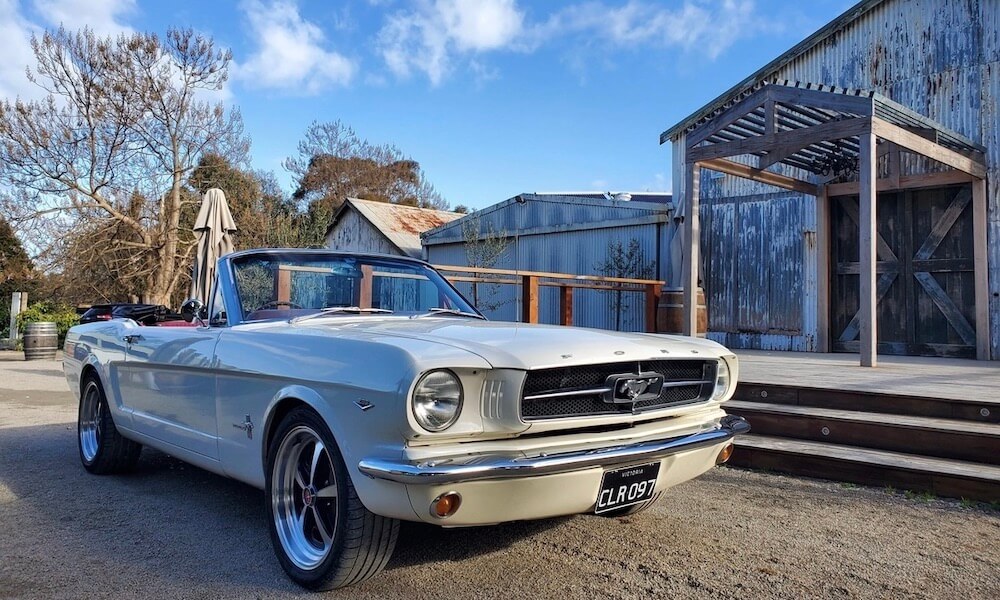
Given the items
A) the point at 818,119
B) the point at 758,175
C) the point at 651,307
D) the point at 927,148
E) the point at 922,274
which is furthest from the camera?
the point at 651,307

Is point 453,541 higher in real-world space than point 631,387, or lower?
lower

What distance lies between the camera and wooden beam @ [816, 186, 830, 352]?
11.3 meters

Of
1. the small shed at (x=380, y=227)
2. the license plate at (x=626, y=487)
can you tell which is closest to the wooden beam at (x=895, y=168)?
the license plate at (x=626, y=487)

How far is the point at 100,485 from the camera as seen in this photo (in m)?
4.67

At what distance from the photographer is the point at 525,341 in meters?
2.85

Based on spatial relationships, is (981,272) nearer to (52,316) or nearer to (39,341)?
(39,341)

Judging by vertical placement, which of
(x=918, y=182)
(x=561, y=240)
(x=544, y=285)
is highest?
(x=918, y=182)

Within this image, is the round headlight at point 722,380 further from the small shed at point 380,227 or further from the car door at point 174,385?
the small shed at point 380,227

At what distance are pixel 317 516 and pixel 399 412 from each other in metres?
0.84

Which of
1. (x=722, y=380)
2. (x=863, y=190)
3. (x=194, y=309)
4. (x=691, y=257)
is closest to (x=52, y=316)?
(x=691, y=257)

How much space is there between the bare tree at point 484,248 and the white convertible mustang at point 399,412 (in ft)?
36.1

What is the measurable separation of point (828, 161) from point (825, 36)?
2201 millimetres

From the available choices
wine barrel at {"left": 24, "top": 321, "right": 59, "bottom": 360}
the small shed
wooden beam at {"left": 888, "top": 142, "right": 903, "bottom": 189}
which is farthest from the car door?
the small shed

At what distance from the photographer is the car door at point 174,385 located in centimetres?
359
